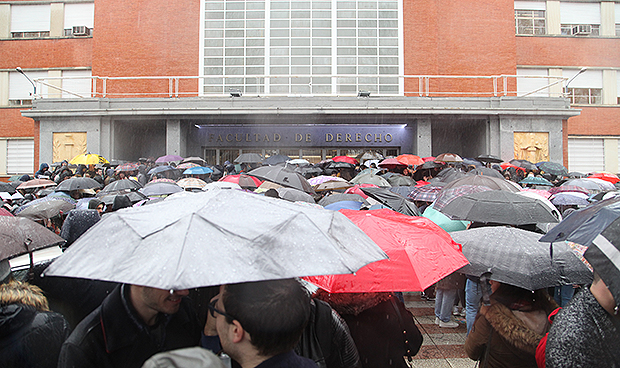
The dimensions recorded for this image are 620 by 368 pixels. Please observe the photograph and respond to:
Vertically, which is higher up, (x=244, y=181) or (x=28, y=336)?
(x=244, y=181)

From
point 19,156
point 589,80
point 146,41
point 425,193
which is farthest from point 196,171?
point 589,80

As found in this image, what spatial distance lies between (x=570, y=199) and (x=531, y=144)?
1232 cm

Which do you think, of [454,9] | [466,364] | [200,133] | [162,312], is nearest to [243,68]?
[200,133]

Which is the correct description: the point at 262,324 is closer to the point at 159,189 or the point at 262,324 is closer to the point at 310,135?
the point at 159,189

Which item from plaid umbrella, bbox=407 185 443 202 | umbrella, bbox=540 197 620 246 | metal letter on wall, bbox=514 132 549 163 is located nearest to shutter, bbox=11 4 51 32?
plaid umbrella, bbox=407 185 443 202

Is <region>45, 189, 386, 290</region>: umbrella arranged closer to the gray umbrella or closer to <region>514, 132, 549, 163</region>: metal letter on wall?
the gray umbrella

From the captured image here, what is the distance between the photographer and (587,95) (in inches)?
1096

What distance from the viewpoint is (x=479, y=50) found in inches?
938

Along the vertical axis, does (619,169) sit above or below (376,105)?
below

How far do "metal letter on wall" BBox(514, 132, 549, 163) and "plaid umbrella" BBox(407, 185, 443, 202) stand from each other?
1202cm

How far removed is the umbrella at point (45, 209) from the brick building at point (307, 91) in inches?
458

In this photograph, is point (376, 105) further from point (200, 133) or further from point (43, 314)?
point (43, 314)

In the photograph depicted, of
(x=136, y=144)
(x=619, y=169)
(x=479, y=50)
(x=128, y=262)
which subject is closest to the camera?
(x=128, y=262)

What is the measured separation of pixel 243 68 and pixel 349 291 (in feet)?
67.2
